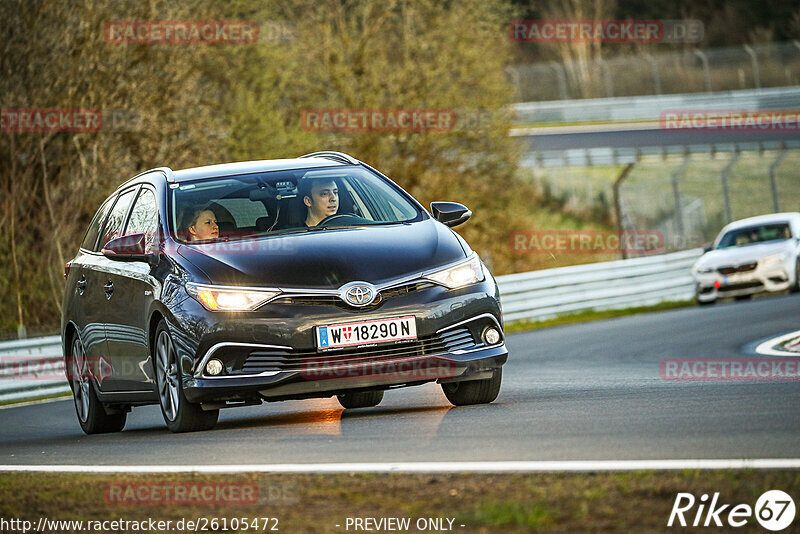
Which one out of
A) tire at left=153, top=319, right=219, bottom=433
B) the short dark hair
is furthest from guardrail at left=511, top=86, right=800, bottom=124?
tire at left=153, top=319, right=219, bottom=433

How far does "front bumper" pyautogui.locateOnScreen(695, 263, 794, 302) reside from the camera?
23.5 meters

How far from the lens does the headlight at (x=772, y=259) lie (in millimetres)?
23355

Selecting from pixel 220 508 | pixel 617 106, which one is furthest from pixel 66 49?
pixel 617 106

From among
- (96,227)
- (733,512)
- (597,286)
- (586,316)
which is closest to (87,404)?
(96,227)

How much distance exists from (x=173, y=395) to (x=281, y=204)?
1.52 m

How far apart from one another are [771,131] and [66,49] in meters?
31.4

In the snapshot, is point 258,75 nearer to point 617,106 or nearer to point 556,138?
point 556,138

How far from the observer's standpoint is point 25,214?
23.0 meters

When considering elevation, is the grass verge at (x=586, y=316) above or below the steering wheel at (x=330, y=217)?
below

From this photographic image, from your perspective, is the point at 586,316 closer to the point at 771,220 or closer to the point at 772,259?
the point at 772,259

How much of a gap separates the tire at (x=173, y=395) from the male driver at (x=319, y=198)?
1.26 m

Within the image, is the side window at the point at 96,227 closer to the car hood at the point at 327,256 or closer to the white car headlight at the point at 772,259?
the car hood at the point at 327,256

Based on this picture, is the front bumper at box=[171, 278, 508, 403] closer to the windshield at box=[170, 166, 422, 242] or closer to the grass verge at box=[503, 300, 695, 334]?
the windshield at box=[170, 166, 422, 242]

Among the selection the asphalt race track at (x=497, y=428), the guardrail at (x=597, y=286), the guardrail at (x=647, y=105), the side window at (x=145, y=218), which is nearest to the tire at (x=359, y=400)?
the asphalt race track at (x=497, y=428)
